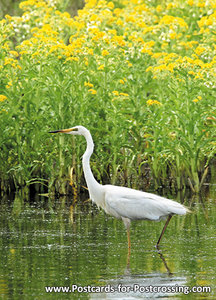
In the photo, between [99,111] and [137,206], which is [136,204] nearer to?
[137,206]

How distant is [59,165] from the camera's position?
1198 centimetres

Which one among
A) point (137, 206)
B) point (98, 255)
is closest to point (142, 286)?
point (98, 255)

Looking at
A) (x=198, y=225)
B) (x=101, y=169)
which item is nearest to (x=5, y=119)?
(x=101, y=169)

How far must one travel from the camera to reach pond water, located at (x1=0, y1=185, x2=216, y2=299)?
6.65m

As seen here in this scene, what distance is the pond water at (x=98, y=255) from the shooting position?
665cm

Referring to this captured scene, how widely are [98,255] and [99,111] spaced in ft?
15.1

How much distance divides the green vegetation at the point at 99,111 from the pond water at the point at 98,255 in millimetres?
1001

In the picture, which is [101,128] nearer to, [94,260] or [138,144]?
[138,144]

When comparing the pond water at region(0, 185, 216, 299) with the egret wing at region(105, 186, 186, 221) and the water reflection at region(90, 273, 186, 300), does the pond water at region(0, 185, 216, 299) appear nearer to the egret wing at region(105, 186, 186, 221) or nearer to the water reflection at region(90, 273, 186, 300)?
the water reflection at region(90, 273, 186, 300)

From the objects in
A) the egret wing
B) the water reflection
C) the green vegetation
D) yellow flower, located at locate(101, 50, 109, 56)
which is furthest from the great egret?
yellow flower, located at locate(101, 50, 109, 56)

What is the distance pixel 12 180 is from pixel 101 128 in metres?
1.92

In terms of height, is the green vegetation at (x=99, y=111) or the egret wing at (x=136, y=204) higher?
the green vegetation at (x=99, y=111)

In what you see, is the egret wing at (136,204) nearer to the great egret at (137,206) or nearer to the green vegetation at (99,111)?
the great egret at (137,206)

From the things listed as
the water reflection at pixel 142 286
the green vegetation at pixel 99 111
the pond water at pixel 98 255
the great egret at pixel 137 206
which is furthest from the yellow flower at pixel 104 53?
the water reflection at pixel 142 286
